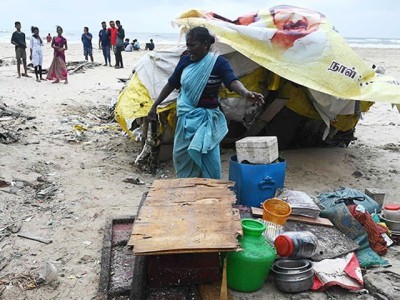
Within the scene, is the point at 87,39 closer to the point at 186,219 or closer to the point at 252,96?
the point at 252,96

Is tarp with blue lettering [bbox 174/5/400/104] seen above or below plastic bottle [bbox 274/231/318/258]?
above

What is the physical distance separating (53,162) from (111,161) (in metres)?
0.77

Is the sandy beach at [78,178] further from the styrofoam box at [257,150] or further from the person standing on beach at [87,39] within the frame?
the person standing on beach at [87,39]

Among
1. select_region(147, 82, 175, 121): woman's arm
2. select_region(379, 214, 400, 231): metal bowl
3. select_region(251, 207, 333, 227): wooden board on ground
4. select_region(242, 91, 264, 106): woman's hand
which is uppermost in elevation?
select_region(242, 91, 264, 106): woman's hand

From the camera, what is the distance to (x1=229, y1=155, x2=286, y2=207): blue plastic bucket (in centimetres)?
384

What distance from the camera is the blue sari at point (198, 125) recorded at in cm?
349

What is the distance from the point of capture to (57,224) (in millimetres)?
3850

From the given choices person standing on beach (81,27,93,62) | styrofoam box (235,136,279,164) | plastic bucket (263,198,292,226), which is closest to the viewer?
plastic bucket (263,198,292,226)

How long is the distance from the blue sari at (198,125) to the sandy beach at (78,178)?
1.01m

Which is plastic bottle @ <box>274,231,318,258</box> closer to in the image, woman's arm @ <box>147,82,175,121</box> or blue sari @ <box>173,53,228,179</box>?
blue sari @ <box>173,53,228,179</box>

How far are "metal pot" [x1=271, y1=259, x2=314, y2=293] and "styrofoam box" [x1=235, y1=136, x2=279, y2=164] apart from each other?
121cm

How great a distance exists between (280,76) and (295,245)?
2.57 metres

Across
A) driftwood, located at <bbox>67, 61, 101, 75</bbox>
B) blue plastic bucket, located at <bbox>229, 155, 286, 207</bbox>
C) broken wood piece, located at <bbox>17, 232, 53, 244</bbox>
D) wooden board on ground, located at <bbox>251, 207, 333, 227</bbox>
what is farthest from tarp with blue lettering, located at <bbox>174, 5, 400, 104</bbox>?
driftwood, located at <bbox>67, 61, 101, 75</bbox>

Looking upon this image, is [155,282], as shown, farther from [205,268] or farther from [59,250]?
[59,250]
